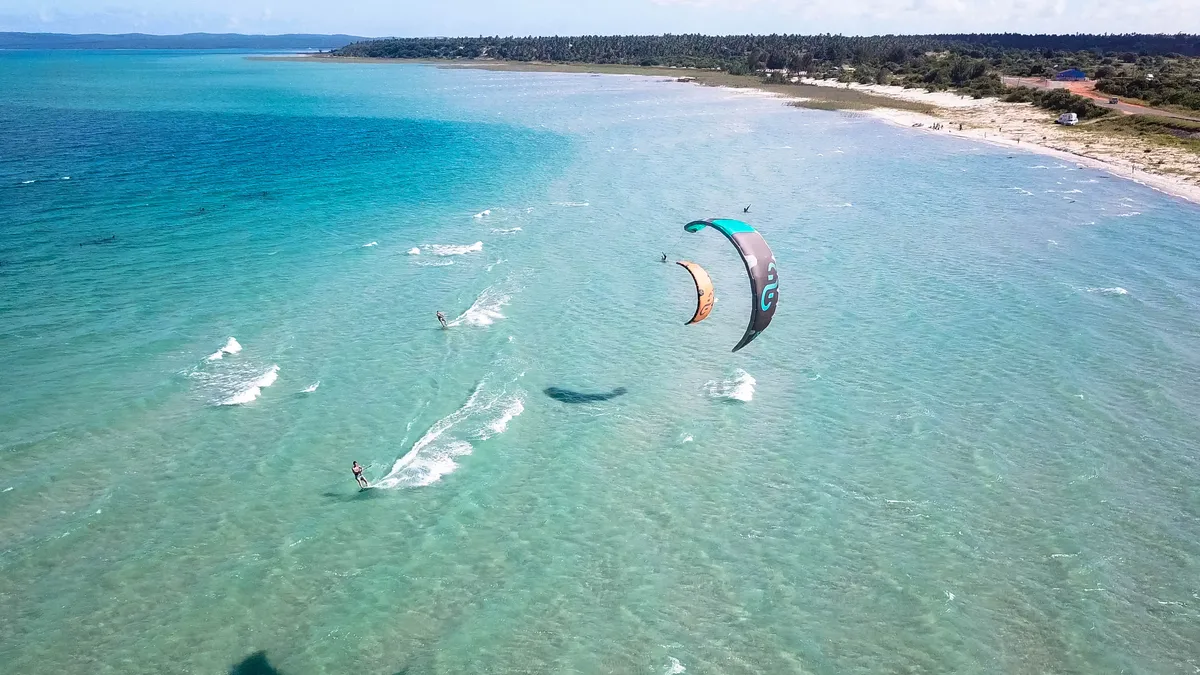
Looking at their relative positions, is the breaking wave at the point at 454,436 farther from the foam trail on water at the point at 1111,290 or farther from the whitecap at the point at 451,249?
the foam trail on water at the point at 1111,290

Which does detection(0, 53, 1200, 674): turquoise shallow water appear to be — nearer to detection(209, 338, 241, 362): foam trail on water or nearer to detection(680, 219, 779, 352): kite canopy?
detection(209, 338, 241, 362): foam trail on water

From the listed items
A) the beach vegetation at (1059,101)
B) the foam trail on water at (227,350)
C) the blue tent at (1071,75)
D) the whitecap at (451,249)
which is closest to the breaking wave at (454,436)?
the foam trail on water at (227,350)

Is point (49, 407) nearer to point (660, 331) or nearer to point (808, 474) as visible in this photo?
point (660, 331)

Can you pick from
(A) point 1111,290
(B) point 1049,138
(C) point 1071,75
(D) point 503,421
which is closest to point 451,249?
(D) point 503,421

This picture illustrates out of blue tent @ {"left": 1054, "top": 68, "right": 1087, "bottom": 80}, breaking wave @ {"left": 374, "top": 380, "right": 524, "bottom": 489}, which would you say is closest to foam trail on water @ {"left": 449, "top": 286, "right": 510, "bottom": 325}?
breaking wave @ {"left": 374, "top": 380, "right": 524, "bottom": 489}

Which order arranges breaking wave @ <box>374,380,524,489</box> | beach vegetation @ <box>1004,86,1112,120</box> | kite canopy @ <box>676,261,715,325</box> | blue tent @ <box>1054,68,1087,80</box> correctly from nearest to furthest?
1. breaking wave @ <box>374,380,524,489</box>
2. kite canopy @ <box>676,261,715,325</box>
3. beach vegetation @ <box>1004,86,1112,120</box>
4. blue tent @ <box>1054,68,1087,80</box>

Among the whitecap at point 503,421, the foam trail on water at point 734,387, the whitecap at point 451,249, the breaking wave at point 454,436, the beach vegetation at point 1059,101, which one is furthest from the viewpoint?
the beach vegetation at point 1059,101
